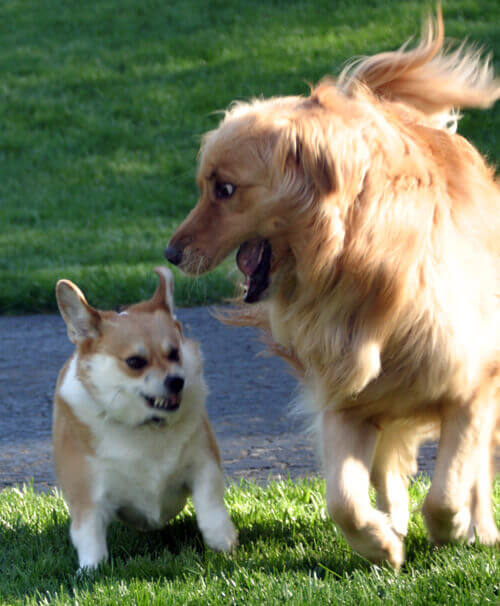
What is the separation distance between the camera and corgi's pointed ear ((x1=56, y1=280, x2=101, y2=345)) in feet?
11.7

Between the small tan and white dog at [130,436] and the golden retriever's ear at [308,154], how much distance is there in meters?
0.99

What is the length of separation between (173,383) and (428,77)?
4.94 ft

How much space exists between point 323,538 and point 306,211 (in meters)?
1.41

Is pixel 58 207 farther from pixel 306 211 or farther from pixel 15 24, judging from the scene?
pixel 306 211

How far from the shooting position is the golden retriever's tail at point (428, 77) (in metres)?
3.37

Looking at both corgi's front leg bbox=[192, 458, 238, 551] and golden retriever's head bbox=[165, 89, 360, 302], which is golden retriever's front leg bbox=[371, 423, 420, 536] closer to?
corgi's front leg bbox=[192, 458, 238, 551]

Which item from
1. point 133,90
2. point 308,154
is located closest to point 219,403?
point 308,154

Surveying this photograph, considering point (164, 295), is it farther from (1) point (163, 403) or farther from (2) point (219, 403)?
(2) point (219, 403)

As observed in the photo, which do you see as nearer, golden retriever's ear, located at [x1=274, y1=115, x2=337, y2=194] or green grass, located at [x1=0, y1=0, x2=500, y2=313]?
golden retriever's ear, located at [x1=274, y1=115, x2=337, y2=194]

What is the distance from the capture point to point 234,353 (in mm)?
6672

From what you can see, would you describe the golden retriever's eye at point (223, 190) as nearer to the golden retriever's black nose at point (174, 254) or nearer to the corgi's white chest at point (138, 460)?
the golden retriever's black nose at point (174, 254)

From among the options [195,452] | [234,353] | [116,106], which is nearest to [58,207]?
[116,106]

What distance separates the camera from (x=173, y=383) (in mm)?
3424

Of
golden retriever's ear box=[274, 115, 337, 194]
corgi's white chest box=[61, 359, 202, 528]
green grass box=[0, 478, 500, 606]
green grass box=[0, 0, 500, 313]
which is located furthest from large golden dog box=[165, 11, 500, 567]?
green grass box=[0, 0, 500, 313]
